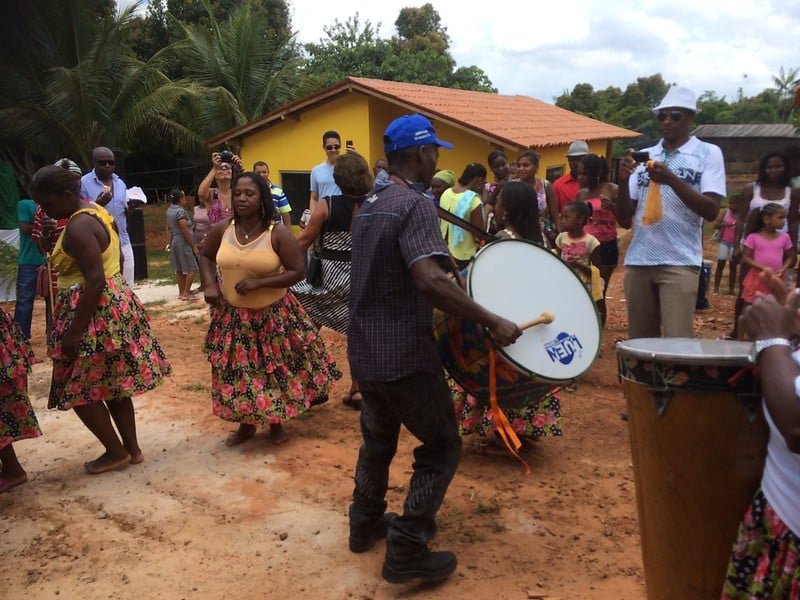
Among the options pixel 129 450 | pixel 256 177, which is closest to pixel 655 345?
pixel 256 177

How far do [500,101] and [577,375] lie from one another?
57.4 ft

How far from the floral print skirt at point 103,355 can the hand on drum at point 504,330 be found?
2.42m

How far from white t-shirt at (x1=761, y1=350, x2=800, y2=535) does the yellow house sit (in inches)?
463

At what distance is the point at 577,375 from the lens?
2.89m

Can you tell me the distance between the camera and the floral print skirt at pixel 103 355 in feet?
13.5

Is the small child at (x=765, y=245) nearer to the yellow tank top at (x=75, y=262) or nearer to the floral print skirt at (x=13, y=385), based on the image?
the yellow tank top at (x=75, y=262)

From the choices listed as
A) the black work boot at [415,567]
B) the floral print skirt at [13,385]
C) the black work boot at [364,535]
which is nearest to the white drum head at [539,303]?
the black work boot at [415,567]

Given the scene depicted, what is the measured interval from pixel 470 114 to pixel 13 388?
12138mm

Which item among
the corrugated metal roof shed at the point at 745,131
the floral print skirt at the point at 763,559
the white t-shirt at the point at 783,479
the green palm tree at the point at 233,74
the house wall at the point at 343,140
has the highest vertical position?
the green palm tree at the point at 233,74

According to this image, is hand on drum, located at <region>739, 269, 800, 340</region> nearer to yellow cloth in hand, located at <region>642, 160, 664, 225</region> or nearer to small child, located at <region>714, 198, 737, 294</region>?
yellow cloth in hand, located at <region>642, 160, 664, 225</region>

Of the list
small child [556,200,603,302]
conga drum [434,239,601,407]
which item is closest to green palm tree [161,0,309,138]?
small child [556,200,603,302]

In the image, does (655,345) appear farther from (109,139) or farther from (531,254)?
(109,139)

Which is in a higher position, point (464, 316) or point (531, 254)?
point (531, 254)

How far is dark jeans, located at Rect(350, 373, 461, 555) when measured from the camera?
116 inches
